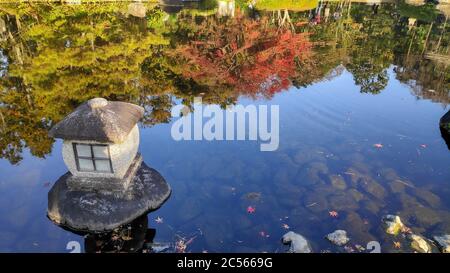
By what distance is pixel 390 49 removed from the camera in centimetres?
2969

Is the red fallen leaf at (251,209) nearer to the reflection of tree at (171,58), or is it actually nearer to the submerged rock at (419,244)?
the submerged rock at (419,244)

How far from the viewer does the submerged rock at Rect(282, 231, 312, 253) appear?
9.80 m

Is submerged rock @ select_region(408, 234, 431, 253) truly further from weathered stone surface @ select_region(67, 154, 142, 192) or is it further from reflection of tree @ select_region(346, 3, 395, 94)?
reflection of tree @ select_region(346, 3, 395, 94)

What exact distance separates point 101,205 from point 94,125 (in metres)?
2.55

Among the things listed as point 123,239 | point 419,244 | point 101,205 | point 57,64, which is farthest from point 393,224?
point 57,64

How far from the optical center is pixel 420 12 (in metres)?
43.2

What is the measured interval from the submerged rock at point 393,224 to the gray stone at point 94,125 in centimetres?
849

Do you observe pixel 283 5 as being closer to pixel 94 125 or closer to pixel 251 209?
pixel 251 209

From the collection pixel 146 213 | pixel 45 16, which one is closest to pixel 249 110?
pixel 146 213

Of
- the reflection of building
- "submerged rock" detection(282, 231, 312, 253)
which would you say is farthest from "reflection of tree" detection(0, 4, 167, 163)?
"submerged rock" detection(282, 231, 312, 253)

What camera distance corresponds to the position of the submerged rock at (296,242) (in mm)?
9797

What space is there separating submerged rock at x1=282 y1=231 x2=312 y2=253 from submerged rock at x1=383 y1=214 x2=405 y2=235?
9.00 feet

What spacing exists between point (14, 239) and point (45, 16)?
1196 inches
